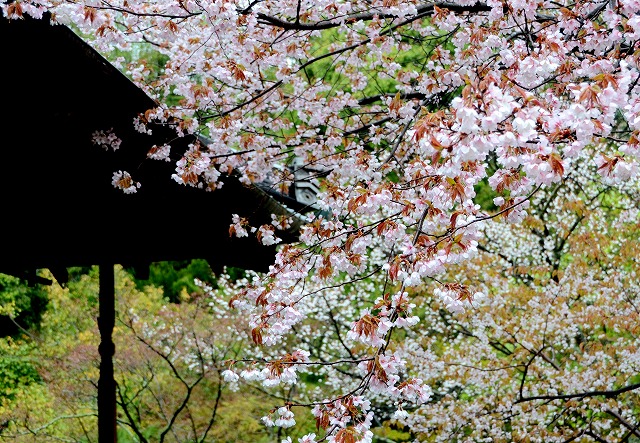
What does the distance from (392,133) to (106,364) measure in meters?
2.81

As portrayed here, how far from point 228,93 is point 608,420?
17.7 feet

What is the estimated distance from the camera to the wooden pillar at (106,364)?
4.30 meters

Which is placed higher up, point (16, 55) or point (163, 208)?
point (163, 208)

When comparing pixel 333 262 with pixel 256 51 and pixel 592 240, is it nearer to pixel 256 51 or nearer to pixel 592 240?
pixel 256 51

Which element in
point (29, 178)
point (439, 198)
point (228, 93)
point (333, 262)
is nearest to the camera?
point (439, 198)

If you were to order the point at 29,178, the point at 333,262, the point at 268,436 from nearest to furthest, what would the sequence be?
the point at 29,178 < the point at 333,262 < the point at 268,436

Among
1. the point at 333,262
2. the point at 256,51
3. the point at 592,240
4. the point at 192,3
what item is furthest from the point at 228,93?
the point at 592,240

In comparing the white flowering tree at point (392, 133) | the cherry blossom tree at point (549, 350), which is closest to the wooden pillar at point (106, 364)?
the white flowering tree at point (392, 133)

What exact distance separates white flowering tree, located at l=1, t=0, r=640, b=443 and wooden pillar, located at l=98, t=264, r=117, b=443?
1002 millimetres

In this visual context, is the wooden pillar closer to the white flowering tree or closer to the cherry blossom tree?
the white flowering tree

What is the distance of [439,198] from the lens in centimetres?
264

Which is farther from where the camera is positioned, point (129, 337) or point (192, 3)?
point (129, 337)

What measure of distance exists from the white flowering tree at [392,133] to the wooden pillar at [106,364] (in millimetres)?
1002

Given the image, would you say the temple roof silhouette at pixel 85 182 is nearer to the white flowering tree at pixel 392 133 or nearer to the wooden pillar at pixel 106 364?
the white flowering tree at pixel 392 133
